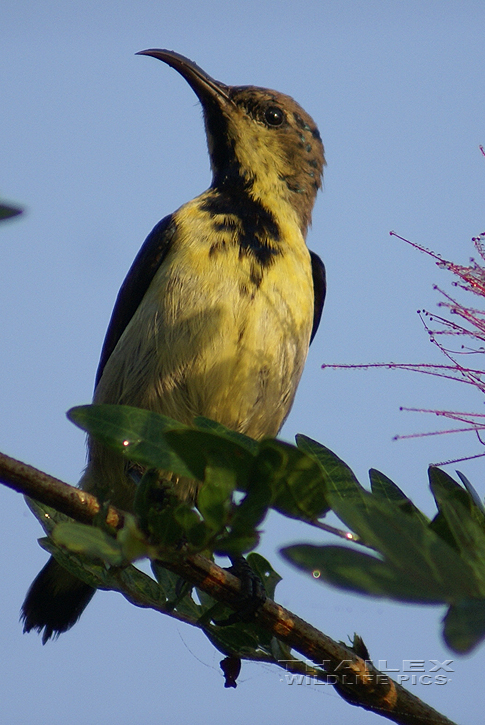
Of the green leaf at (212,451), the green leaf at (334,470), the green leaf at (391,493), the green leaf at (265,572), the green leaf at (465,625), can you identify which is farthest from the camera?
the green leaf at (265,572)

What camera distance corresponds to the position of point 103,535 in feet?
5.26

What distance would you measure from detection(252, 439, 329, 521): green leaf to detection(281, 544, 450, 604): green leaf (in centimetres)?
33

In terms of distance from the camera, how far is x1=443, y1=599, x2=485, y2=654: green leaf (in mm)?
1144

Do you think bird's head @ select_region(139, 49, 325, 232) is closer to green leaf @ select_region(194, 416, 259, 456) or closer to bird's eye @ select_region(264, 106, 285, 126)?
bird's eye @ select_region(264, 106, 285, 126)

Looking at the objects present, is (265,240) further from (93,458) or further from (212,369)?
(93,458)

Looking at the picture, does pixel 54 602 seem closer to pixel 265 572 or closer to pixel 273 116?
pixel 265 572

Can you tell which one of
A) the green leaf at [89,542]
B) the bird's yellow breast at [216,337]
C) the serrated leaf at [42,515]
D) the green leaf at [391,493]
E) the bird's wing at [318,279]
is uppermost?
the bird's wing at [318,279]

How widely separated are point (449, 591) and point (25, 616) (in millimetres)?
3585

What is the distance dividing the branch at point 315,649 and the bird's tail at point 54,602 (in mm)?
2061

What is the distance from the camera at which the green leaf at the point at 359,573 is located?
1210mm

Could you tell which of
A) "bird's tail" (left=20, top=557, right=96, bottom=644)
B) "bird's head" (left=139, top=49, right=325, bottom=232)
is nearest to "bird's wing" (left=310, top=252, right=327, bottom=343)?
"bird's head" (left=139, top=49, right=325, bottom=232)

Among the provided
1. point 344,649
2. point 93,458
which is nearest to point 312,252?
point 93,458

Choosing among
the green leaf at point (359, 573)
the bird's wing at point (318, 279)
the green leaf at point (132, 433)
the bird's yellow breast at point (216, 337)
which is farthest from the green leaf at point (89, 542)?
the bird's wing at point (318, 279)

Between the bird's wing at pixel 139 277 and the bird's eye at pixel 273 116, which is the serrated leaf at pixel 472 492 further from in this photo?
the bird's eye at pixel 273 116
